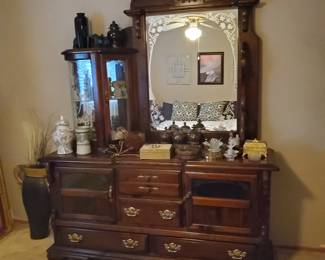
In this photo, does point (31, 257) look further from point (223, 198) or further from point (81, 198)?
Answer: point (223, 198)

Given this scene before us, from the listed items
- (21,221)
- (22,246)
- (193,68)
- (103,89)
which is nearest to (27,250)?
(22,246)

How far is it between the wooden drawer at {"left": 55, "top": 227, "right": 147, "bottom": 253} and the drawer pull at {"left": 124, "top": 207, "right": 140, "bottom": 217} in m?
0.15

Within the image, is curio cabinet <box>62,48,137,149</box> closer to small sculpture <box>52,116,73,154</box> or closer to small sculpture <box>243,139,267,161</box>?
small sculpture <box>52,116,73,154</box>

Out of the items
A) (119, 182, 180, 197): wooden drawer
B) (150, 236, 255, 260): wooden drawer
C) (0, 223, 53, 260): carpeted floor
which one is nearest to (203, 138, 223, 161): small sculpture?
(119, 182, 180, 197): wooden drawer

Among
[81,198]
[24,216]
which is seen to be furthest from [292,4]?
[24,216]

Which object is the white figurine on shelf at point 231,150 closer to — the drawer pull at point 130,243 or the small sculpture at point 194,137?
the small sculpture at point 194,137

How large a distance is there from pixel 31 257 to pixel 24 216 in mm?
679

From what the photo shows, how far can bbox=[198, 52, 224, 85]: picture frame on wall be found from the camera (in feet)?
7.48

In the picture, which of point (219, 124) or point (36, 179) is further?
point (36, 179)

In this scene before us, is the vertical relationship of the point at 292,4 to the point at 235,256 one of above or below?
above

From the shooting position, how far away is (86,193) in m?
2.29

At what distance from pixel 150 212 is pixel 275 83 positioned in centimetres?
122

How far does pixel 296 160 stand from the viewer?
92.4 inches

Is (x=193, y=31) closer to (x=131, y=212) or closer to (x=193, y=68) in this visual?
(x=193, y=68)
